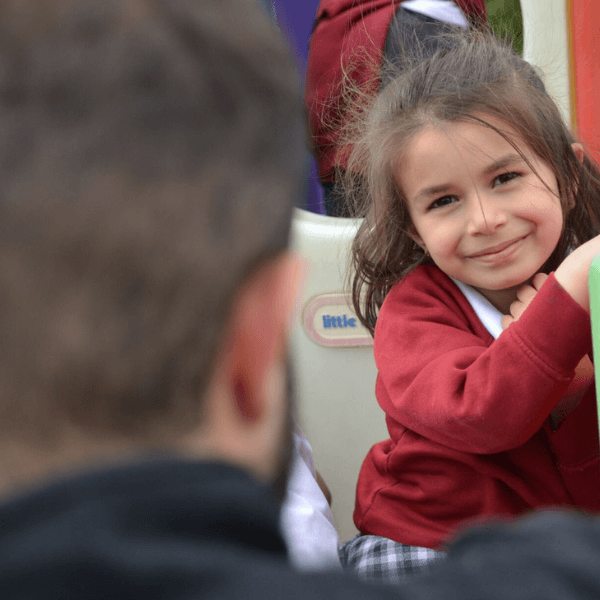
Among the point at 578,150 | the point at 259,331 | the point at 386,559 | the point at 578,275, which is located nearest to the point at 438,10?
the point at 578,150

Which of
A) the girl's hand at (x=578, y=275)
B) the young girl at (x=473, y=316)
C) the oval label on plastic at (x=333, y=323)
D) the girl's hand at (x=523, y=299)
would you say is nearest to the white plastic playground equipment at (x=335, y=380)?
the oval label on plastic at (x=333, y=323)

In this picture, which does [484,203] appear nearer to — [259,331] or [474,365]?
[474,365]

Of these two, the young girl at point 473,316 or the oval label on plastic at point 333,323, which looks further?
the oval label on plastic at point 333,323

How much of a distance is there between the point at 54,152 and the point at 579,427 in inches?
27.9

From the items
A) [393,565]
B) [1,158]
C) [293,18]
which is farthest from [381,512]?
[293,18]

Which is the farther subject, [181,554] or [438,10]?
[438,10]

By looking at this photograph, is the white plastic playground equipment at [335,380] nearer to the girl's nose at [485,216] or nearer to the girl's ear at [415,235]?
the girl's ear at [415,235]

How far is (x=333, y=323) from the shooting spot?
4.36 ft

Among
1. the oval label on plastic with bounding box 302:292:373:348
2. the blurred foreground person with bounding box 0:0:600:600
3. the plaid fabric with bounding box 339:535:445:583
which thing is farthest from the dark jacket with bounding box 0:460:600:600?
the oval label on plastic with bounding box 302:292:373:348

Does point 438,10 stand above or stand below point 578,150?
above

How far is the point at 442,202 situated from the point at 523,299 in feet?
0.49

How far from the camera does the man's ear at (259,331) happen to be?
248 mm

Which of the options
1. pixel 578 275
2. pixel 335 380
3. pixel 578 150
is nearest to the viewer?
pixel 578 275

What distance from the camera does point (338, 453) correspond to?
4.34ft
